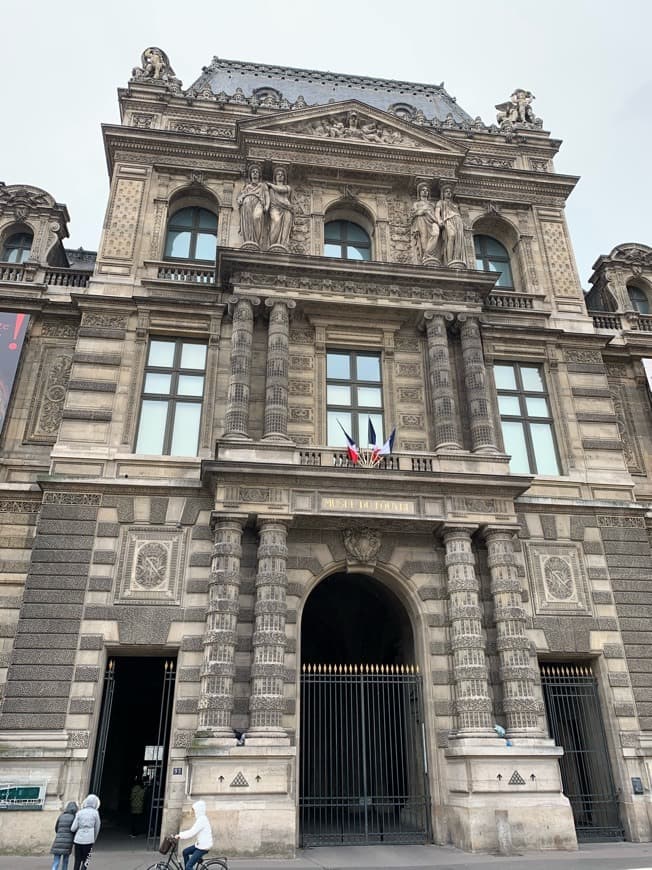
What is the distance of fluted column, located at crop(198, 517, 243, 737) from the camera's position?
14.5 metres

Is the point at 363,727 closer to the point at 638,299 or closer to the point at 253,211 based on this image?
the point at 253,211

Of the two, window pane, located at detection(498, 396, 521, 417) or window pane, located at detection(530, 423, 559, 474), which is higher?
window pane, located at detection(498, 396, 521, 417)

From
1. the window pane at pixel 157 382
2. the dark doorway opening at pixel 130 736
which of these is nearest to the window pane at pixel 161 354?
the window pane at pixel 157 382

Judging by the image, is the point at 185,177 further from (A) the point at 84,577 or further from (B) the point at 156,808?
(B) the point at 156,808

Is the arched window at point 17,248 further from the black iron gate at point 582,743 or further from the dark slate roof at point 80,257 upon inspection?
the black iron gate at point 582,743

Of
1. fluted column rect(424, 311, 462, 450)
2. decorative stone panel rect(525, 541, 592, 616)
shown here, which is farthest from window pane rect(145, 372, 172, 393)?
decorative stone panel rect(525, 541, 592, 616)

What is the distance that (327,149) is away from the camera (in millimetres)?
22969

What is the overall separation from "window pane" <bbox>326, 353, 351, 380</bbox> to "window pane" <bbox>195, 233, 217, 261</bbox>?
215 inches

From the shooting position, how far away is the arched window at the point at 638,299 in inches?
987

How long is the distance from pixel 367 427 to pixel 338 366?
2.19 m

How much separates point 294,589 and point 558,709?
7.71m

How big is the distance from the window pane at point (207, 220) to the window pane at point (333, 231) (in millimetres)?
3736

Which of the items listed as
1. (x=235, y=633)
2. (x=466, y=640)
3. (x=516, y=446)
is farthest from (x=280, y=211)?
(x=466, y=640)

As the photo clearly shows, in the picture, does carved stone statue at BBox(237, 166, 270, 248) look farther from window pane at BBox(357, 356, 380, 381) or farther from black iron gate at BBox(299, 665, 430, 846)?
black iron gate at BBox(299, 665, 430, 846)
